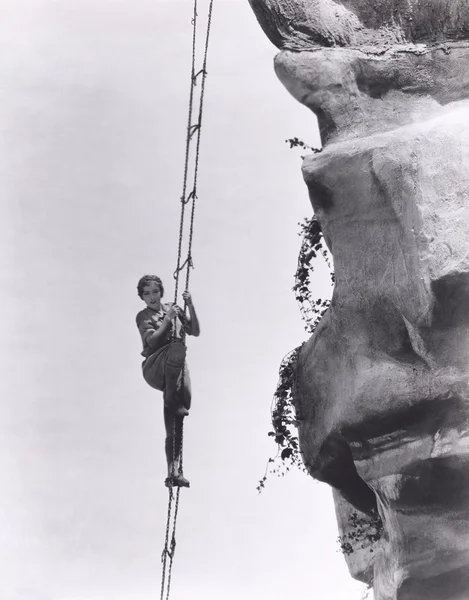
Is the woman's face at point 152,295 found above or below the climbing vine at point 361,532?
above

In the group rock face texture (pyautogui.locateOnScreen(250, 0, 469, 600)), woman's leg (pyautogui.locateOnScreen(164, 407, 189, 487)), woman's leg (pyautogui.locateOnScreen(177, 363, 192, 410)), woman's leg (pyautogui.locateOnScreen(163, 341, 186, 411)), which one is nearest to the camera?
rock face texture (pyautogui.locateOnScreen(250, 0, 469, 600))

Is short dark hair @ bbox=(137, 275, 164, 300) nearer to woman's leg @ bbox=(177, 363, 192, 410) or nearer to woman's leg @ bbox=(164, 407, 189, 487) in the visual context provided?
woman's leg @ bbox=(177, 363, 192, 410)

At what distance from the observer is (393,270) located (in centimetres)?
1386

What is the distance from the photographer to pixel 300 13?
1509 cm

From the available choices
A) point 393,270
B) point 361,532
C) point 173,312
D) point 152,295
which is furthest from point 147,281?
point 361,532

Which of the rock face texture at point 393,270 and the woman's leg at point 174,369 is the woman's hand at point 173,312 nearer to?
the woman's leg at point 174,369

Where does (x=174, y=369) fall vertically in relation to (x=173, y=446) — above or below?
above

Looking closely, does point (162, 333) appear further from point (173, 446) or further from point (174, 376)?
point (173, 446)

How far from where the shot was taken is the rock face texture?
44.4ft

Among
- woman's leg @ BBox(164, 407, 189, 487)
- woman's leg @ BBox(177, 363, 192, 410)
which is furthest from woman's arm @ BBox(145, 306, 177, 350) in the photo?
woman's leg @ BBox(164, 407, 189, 487)

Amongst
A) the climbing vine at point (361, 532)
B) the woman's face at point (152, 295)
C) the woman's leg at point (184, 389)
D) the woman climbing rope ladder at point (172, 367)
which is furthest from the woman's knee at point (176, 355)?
the climbing vine at point (361, 532)

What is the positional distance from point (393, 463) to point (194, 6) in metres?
5.39

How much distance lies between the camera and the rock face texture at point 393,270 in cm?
1352

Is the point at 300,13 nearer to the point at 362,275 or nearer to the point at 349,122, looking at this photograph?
the point at 349,122
